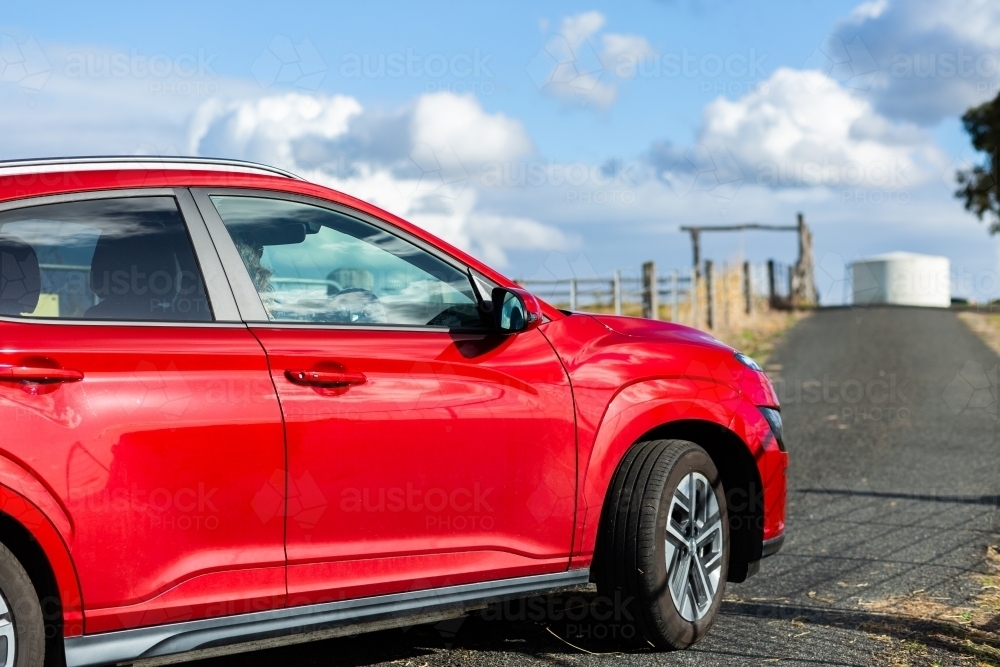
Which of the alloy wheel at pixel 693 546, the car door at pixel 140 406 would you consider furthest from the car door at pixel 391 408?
the alloy wheel at pixel 693 546

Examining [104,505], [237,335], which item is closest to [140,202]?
[237,335]

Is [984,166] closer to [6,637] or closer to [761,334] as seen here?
[761,334]

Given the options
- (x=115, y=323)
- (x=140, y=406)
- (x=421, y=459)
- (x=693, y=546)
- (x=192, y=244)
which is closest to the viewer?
(x=140, y=406)

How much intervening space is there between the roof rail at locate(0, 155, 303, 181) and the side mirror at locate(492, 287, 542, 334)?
815 mm

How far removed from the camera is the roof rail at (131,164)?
3.50 metres

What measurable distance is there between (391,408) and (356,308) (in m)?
0.41

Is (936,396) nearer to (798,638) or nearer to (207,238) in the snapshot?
(798,638)

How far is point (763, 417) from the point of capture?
188 inches

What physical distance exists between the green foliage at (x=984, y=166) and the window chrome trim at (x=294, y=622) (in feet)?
142

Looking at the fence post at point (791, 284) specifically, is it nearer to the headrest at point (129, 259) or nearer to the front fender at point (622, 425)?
the front fender at point (622, 425)

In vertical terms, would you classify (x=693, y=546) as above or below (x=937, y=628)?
above

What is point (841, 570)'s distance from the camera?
18.9ft

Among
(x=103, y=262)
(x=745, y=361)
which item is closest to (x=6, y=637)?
(x=103, y=262)

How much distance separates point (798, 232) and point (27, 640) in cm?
3637
